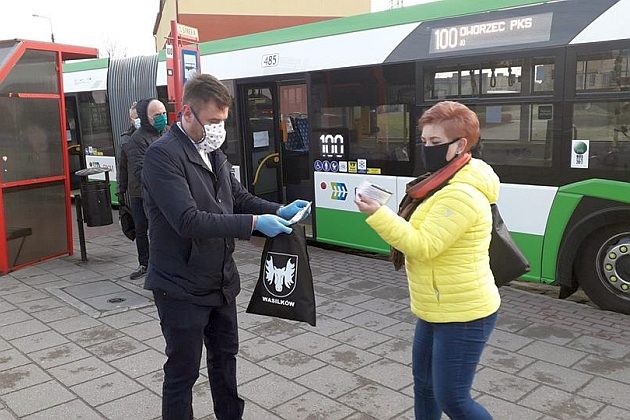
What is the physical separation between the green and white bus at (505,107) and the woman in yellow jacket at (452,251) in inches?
124

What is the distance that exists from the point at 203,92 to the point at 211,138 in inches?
8.5

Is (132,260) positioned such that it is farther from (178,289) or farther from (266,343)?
(178,289)

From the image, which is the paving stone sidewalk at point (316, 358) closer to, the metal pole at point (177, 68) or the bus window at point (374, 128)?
the bus window at point (374, 128)

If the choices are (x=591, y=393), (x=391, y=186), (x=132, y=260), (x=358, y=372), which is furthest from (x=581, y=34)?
(x=132, y=260)

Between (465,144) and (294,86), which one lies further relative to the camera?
(294,86)

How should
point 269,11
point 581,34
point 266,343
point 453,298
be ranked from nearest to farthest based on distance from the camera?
point 453,298 → point 266,343 → point 581,34 → point 269,11

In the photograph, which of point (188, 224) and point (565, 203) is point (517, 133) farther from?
point (188, 224)

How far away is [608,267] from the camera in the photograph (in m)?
5.16

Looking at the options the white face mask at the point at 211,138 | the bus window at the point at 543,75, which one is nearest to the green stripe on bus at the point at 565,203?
the bus window at the point at 543,75

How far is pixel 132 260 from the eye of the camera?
7.34 meters

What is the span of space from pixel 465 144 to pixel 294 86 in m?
5.77

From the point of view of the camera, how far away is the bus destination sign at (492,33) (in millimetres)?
5289

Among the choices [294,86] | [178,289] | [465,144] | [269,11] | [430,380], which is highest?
[269,11]

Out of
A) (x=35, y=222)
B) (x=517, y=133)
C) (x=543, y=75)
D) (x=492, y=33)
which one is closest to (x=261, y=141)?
(x=35, y=222)
